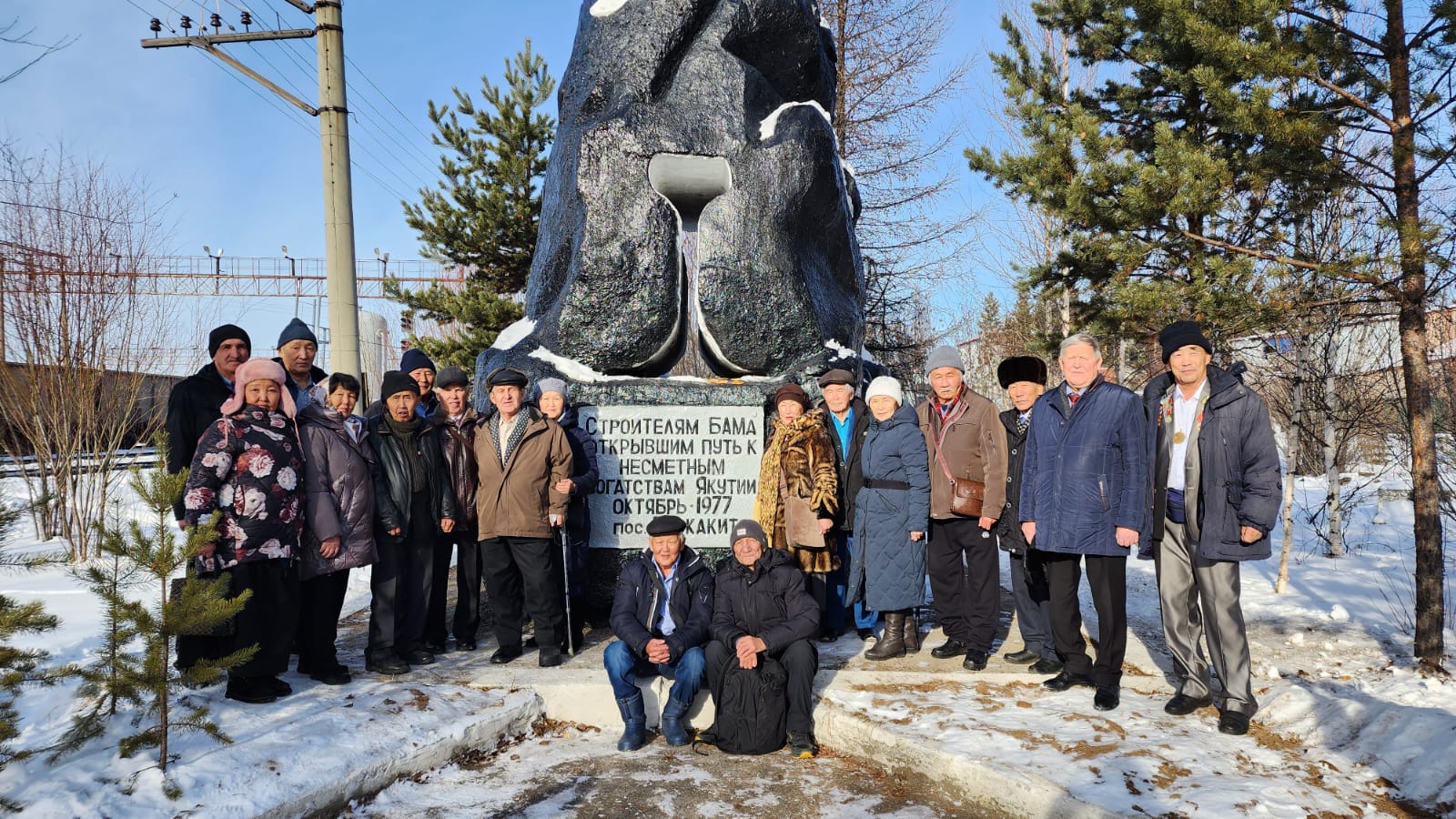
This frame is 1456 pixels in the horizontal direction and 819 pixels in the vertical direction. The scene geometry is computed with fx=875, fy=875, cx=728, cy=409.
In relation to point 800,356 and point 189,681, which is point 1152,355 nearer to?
point 800,356

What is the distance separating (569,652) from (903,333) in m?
11.3

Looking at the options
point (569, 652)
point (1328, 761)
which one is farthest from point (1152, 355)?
point (569, 652)

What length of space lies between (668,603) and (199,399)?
2.32 meters

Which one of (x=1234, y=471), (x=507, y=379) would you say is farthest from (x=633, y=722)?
(x=1234, y=471)

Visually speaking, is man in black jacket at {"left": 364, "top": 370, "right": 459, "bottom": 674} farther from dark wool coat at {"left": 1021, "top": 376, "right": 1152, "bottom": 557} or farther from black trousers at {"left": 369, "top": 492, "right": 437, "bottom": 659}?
dark wool coat at {"left": 1021, "top": 376, "right": 1152, "bottom": 557}

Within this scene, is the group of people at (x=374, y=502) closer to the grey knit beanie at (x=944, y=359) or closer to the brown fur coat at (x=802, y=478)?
the brown fur coat at (x=802, y=478)

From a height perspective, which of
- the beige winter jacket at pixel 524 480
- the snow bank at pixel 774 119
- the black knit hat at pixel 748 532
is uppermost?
the snow bank at pixel 774 119

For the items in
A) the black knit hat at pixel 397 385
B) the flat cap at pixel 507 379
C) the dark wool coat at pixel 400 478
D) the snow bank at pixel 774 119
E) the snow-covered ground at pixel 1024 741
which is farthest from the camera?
the snow bank at pixel 774 119

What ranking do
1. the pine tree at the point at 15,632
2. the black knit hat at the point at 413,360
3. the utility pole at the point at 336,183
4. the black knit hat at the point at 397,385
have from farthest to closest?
the utility pole at the point at 336,183 → the black knit hat at the point at 413,360 → the black knit hat at the point at 397,385 → the pine tree at the point at 15,632

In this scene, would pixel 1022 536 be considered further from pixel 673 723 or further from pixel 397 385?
pixel 397 385

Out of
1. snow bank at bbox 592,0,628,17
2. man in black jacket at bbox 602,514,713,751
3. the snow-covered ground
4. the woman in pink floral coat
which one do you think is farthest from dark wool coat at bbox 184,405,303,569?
snow bank at bbox 592,0,628,17

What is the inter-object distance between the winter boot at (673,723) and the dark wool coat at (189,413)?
2.37 m

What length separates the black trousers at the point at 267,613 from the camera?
373 cm

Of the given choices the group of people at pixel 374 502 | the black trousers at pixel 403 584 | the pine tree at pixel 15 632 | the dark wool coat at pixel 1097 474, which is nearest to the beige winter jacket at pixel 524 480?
the group of people at pixel 374 502
